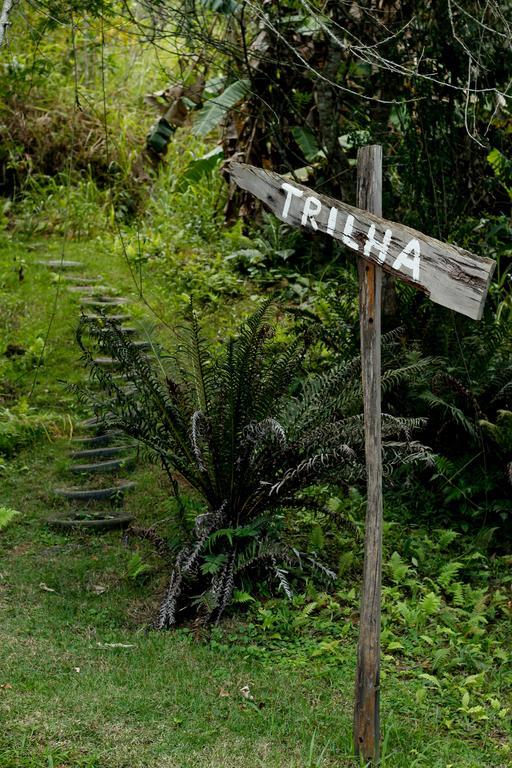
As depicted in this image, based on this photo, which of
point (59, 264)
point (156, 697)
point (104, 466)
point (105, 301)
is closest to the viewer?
point (156, 697)

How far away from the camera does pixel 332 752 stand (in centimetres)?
419

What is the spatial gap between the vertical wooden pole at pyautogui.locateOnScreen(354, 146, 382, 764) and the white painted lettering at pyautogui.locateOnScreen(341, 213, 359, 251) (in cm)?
11

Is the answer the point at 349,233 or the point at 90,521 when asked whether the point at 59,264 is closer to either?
the point at 90,521

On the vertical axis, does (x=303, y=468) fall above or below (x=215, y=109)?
below

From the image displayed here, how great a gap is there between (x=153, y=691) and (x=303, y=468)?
163cm

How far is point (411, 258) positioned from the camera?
3742 millimetres

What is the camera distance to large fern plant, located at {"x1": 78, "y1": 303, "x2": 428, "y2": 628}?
5.64m

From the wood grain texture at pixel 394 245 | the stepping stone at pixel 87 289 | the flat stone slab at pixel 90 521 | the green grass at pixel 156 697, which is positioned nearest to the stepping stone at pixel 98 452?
the flat stone slab at pixel 90 521

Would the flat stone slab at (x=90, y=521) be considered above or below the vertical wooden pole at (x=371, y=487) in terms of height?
below

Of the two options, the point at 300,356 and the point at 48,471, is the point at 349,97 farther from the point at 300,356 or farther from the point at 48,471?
the point at 48,471

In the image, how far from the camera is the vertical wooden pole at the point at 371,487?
400cm

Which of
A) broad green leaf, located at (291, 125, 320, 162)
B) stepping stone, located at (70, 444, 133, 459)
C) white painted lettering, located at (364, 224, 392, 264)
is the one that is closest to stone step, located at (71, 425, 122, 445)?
stepping stone, located at (70, 444, 133, 459)

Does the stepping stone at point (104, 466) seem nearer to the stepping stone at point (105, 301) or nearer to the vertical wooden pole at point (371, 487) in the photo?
the stepping stone at point (105, 301)

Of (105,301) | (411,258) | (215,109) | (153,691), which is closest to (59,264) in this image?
(105,301)
